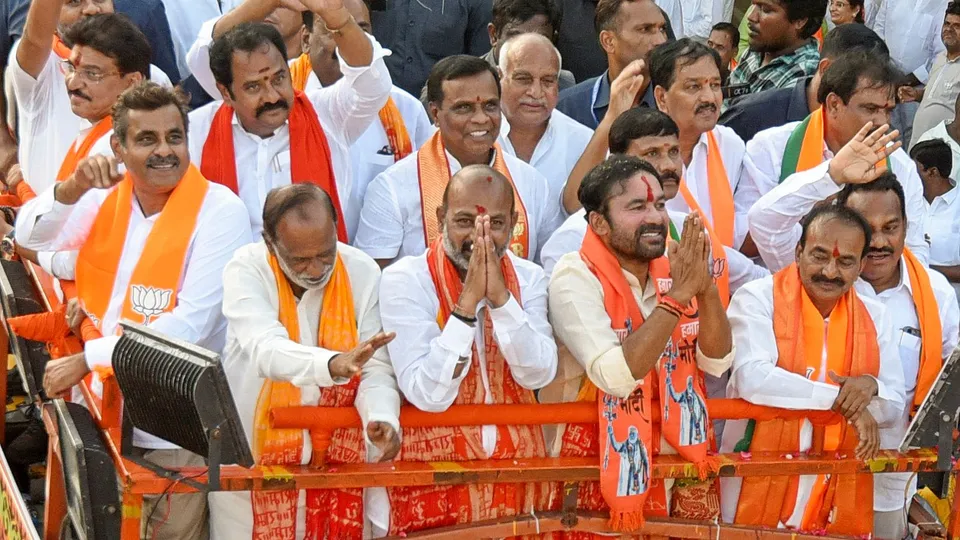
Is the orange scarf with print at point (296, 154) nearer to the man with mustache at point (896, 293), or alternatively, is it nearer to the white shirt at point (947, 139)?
the man with mustache at point (896, 293)

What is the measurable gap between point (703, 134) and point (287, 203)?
1.97 meters

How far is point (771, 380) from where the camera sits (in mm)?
4445

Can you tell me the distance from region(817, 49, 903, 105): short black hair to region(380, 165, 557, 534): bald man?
173 centimetres

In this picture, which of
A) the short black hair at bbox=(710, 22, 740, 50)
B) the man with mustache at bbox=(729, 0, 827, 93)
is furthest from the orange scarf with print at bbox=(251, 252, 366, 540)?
the short black hair at bbox=(710, 22, 740, 50)

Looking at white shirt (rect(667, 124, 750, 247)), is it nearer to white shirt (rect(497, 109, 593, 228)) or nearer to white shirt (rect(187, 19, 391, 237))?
white shirt (rect(497, 109, 593, 228))

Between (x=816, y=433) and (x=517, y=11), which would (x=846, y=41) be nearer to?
(x=517, y=11)

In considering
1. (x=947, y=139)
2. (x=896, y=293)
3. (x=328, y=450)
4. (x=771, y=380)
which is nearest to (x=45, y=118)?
(x=328, y=450)

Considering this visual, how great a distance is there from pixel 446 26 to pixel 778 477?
3768 millimetres

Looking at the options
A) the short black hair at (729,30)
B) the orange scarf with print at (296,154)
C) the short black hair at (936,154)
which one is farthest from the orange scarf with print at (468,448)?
the short black hair at (729,30)

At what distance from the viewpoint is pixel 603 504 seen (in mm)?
4418

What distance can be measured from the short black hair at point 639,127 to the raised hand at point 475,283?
1094 mm

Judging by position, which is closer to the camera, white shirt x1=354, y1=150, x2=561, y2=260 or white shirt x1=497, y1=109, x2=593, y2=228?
white shirt x1=354, y1=150, x2=561, y2=260

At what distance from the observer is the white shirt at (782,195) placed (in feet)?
16.5

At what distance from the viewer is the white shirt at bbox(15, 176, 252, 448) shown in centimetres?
448
